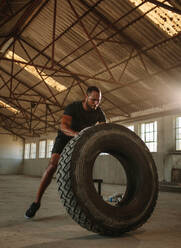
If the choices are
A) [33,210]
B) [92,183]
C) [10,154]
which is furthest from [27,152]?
[92,183]

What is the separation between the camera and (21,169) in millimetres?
24266

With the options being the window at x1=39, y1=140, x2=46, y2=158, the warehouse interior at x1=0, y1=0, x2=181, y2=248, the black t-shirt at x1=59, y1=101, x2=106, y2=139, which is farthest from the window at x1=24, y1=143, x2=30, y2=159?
the black t-shirt at x1=59, y1=101, x2=106, y2=139

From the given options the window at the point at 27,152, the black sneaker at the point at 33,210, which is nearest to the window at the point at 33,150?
the window at the point at 27,152

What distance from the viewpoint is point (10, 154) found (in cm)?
2378

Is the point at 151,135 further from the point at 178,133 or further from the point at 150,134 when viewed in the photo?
the point at 178,133

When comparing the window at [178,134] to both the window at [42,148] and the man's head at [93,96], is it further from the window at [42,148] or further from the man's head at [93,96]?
the window at [42,148]

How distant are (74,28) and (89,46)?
2.49 feet

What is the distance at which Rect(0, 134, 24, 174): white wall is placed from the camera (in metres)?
23.3

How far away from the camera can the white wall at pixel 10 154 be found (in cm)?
2334

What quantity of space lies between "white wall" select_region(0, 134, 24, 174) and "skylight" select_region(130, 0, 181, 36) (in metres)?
19.0

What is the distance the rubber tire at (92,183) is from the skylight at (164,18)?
5295 mm

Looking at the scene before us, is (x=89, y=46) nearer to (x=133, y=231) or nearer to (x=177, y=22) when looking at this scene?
(x=177, y=22)

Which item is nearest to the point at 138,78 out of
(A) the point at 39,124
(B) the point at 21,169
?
(A) the point at 39,124

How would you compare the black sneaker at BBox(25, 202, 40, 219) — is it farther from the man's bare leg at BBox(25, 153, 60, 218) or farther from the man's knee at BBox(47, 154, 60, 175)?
the man's knee at BBox(47, 154, 60, 175)
